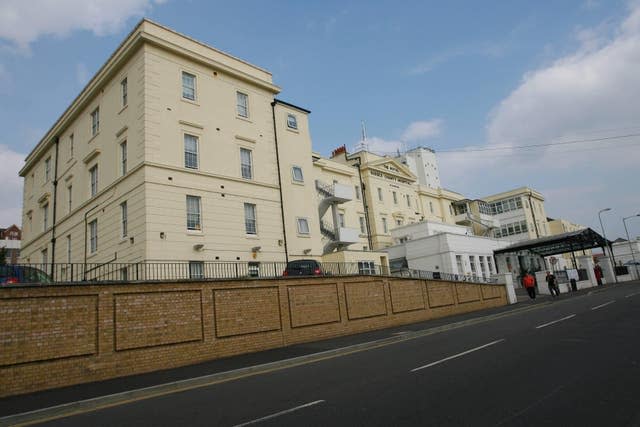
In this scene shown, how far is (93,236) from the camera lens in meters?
26.4

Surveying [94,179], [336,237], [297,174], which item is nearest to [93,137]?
[94,179]

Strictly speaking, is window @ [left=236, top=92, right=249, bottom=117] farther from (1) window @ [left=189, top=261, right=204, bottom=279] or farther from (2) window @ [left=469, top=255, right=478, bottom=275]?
(2) window @ [left=469, top=255, right=478, bottom=275]

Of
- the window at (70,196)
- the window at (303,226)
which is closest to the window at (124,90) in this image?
the window at (70,196)

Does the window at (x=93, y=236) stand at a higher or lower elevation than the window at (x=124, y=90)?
lower

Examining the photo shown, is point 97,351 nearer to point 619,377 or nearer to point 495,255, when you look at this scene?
point 619,377

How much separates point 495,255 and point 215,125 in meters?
33.4

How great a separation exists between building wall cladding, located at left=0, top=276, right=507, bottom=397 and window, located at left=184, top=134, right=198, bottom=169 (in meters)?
10.9

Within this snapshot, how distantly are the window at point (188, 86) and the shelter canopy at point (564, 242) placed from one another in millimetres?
30861

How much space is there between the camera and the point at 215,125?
26.4 metres

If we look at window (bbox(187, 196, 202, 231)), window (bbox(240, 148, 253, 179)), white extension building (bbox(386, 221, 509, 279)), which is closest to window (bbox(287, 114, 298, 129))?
window (bbox(240, 148, 253, 179))

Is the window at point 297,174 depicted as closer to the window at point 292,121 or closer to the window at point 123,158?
the window at point 292,121

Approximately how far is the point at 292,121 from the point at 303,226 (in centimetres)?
794

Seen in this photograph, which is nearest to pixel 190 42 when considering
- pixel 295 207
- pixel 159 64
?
pixel 159 64

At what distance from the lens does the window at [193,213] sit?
23.7 metres
